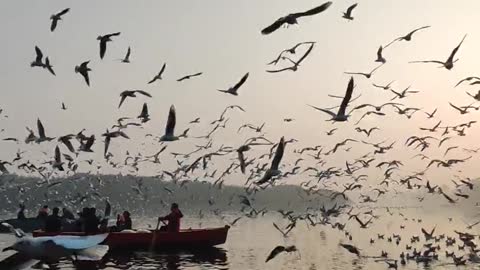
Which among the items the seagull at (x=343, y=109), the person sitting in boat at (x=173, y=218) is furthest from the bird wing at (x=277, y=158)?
the person sitting in boat at (x=173, y=218)

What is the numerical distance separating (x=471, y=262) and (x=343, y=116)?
25735 millimetres

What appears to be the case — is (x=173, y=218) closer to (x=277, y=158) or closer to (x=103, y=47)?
(x=103, y=47)

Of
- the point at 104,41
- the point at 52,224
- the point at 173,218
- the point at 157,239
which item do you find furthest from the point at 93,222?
the point at 104,41

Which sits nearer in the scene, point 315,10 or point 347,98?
point 315,10

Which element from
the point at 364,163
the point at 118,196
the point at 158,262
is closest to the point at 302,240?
the point at 158,262

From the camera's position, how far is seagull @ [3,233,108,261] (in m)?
7.44

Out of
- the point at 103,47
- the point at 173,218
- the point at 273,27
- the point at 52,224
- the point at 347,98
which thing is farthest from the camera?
the point at 173,218

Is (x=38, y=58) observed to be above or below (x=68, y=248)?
above

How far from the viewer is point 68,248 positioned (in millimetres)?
7613

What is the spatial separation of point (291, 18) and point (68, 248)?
10.1 metres

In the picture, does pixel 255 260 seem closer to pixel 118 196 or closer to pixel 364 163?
pixel 364 163

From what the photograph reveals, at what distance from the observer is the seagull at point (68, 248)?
7.44 metres

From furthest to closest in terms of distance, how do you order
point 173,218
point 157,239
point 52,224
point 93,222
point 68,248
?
point 157,239, point 173,218, point 52,224, point 93,222, point 68,248

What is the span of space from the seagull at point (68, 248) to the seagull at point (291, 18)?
26.6ft
